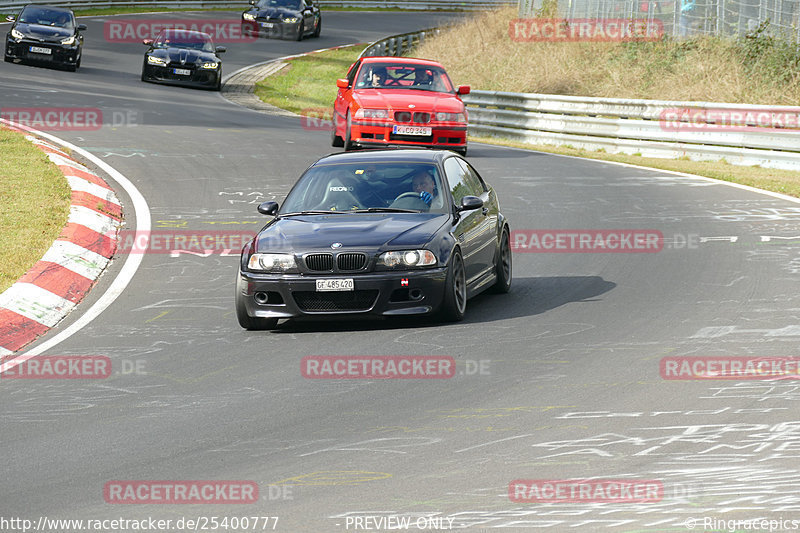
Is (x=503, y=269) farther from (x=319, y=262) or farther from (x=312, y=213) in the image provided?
(x=319, y=262)

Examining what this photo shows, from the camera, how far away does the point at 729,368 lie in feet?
29.1

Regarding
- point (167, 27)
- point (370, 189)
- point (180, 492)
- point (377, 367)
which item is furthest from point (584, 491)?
point (167, 27)

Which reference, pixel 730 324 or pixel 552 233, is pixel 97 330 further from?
pixel 552 233

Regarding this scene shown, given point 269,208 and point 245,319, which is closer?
point 245,319

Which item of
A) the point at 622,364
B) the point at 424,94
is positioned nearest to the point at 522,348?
the point at 622,364

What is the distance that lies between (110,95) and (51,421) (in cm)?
2361

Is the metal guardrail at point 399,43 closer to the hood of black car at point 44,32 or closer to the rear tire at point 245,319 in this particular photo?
the hood of black car at point 44,32

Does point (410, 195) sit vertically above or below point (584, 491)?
above

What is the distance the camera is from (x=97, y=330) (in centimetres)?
1077

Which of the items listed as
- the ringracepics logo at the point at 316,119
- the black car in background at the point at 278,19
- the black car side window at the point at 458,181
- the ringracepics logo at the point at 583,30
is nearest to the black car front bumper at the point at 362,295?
the black car side window at the point at 458,181

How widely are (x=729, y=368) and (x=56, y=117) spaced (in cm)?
1909

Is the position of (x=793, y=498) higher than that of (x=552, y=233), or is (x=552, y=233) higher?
(x=793, y=498)

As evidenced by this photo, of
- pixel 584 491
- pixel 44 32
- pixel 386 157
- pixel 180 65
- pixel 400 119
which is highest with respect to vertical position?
pixel 386 157

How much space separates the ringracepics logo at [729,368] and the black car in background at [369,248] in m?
2.21
